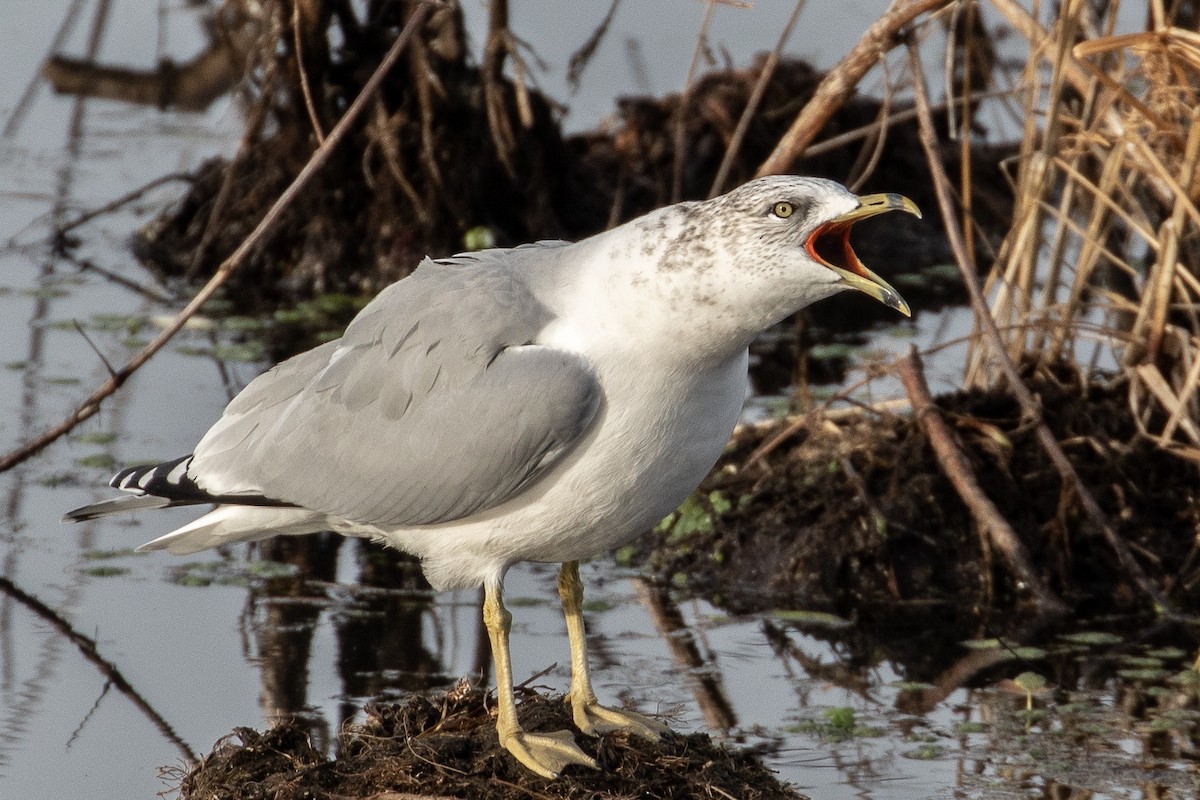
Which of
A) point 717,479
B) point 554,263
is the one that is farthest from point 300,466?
point 717,479

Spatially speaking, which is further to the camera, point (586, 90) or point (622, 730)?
point (586, 90)

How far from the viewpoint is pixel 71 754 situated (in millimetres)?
5270

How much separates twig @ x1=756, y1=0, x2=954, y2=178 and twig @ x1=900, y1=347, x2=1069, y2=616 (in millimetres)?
903

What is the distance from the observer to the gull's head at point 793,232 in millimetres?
4094

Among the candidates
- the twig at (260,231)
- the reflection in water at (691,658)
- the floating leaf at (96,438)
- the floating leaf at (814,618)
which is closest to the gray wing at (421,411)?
the twig at (260,231)

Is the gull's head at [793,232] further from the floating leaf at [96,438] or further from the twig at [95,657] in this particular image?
the floating leaf at [96,438]

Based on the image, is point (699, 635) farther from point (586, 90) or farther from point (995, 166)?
point (586, 90)

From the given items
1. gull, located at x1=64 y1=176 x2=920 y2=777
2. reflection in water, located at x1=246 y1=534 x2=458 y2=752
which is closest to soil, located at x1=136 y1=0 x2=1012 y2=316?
reflection in water, located at x1=246 y1=534 x2=458 y2=752

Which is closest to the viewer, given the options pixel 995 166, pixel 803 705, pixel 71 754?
pixel 71 754

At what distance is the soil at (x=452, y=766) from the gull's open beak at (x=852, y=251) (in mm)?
1269

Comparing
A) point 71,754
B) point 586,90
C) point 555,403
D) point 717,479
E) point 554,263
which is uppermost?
point 586,90

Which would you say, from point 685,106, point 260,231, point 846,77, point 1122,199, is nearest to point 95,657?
point 260,231

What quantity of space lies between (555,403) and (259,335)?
5.09 meters

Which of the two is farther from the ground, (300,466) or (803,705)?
(300,466)
